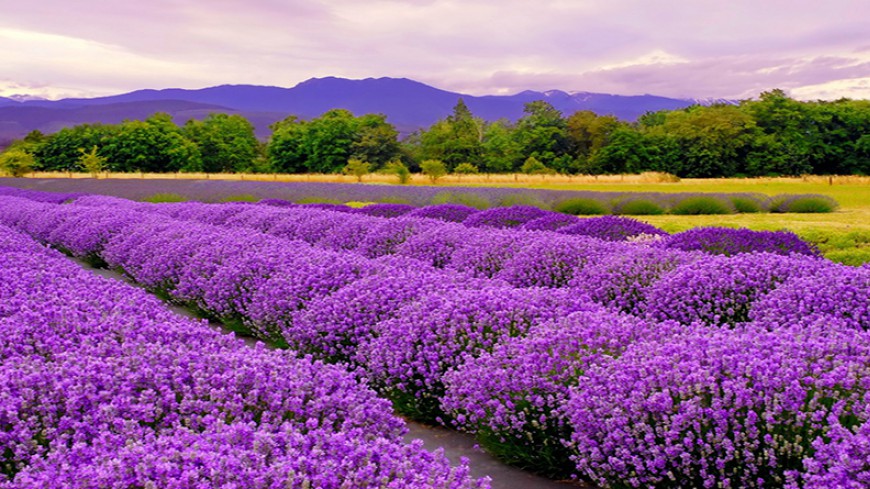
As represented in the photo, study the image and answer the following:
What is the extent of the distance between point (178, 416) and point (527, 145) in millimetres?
59616

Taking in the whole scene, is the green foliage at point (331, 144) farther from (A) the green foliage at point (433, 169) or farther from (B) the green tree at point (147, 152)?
(A) the green foliage at point (433, 169)

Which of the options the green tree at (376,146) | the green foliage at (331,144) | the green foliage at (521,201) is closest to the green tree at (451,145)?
the green tree at (376,146)

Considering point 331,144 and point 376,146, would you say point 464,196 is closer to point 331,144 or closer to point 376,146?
point 376,146

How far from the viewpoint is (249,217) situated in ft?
46.9

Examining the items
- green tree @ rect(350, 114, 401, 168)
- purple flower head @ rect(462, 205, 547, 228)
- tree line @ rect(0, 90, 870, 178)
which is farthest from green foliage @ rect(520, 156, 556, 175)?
purple flower head @ rect(462, 205, 547, 228)

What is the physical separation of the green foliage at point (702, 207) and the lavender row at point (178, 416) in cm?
1755

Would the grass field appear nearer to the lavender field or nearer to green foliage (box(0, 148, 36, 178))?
the lavender field

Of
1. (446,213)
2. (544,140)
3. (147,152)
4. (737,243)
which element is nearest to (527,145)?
(544,140)

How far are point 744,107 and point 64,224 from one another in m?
56.4

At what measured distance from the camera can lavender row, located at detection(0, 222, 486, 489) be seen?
2.29 metres

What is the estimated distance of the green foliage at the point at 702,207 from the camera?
19625 mm

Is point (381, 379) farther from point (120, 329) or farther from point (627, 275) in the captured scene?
point (627, 275)

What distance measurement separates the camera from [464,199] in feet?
67.9

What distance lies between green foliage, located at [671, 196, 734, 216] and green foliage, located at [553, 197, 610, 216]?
6.88 feet
